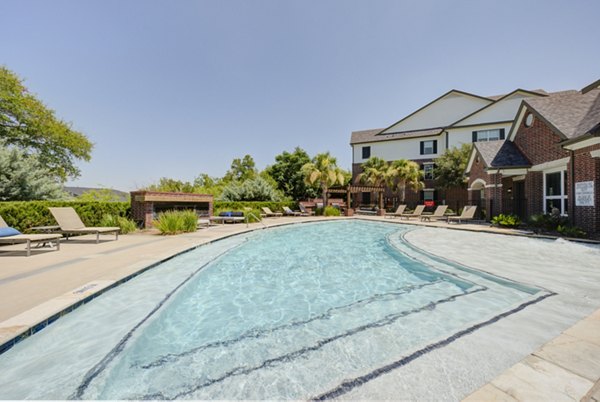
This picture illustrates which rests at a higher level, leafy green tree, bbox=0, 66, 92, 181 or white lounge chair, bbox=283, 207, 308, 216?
leafy green tree, bbox=0, 66, 92, 181

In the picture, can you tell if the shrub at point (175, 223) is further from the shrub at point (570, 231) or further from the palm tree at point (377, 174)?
the palm tree at point (377, 174)

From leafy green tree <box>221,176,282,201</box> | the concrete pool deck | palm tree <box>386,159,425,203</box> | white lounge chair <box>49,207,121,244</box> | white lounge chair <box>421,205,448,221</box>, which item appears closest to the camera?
the concrete pool deck

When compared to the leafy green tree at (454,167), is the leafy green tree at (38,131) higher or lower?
higher

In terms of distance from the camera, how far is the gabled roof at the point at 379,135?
29.3 metres

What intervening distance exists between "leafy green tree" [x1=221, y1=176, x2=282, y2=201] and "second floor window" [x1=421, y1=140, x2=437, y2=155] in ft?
63.0

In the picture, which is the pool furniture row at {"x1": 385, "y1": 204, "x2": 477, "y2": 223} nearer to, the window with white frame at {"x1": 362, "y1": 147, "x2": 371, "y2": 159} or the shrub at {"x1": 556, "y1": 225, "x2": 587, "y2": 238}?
the shrub at {"x1": 556, "y1": 225, "x2": 587, "y2": 238}

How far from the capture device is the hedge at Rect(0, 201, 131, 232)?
880cm

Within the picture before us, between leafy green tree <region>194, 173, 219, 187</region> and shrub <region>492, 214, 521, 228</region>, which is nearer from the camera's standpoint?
shrub <region>492, 214, 521, 228</region>

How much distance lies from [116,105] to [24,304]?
2049 cm

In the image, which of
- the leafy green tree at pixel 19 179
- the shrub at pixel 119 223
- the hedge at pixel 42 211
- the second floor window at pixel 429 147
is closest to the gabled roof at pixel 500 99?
the second floor window at pixel 429 147

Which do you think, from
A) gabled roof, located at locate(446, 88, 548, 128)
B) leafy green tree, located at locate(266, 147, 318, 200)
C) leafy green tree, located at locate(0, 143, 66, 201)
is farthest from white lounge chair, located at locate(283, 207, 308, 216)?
gabled roof, located at locate(446, 88, 548, 128)

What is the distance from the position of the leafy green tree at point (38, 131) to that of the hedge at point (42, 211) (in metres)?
14.9

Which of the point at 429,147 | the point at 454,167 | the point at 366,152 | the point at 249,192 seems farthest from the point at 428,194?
the point at 249,192

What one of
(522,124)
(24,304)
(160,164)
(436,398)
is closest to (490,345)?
(436,398)
